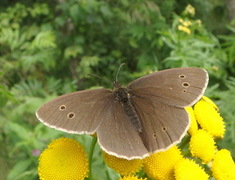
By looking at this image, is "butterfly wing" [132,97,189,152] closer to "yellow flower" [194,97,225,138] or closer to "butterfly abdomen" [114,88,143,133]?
"butterfly abdomen" [114,88,143,133]

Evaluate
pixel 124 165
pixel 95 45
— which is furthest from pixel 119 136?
pixel 95 45

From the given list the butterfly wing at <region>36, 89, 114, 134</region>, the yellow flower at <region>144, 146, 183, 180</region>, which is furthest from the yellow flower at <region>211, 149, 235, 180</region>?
the butterfly wing at <region>36, 89, 114, 134</region>

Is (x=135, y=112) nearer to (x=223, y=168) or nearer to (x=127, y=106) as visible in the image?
(x=127, y=106)

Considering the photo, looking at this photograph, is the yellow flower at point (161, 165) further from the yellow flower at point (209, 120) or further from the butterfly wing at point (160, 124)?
the yellow flower at point (209, 120)

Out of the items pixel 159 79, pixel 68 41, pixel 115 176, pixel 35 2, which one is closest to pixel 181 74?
pixel 159 79

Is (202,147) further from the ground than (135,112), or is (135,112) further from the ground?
(135,112)

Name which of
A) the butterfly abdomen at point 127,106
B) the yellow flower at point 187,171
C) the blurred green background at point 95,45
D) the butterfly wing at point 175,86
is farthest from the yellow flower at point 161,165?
the blurred green background at point 95,45
